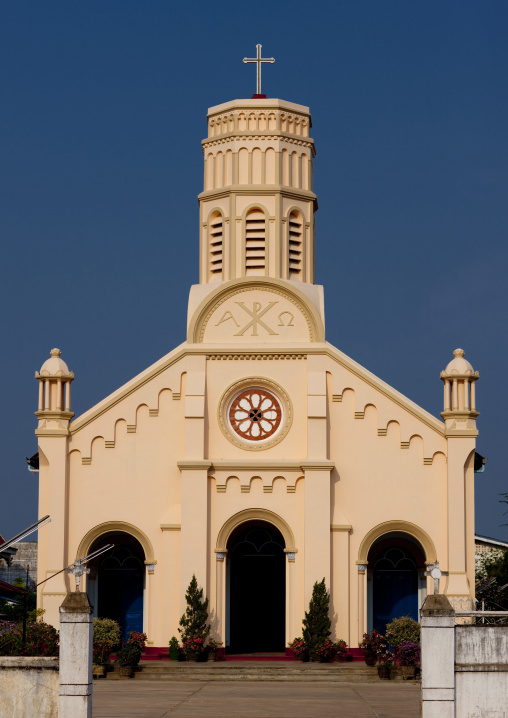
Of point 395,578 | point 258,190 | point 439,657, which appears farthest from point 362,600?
point 439,657

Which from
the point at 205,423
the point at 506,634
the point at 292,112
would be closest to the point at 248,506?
the point at 205,423

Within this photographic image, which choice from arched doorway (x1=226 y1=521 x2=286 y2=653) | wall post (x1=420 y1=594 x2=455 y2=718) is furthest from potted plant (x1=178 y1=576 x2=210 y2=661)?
wall post (x1=420 y1=594 x2=455 y2=718)

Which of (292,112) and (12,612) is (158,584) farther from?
(292,112)

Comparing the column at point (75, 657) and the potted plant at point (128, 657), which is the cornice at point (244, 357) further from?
the column at point (75, 657)

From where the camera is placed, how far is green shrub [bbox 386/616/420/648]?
34.2 meters

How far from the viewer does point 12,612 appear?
143ft

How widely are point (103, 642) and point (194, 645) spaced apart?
2997mm

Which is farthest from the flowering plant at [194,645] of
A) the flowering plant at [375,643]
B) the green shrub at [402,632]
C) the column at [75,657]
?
the column at [75,657]

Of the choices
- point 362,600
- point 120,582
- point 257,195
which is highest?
point 257,195

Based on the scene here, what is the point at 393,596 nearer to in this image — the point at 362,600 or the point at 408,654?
the point at 362,600

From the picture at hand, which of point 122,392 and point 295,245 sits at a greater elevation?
point 295,245

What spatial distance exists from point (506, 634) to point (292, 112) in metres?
24.2

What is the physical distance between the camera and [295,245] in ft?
134

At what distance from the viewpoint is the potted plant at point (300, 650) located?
3619 centimetres
